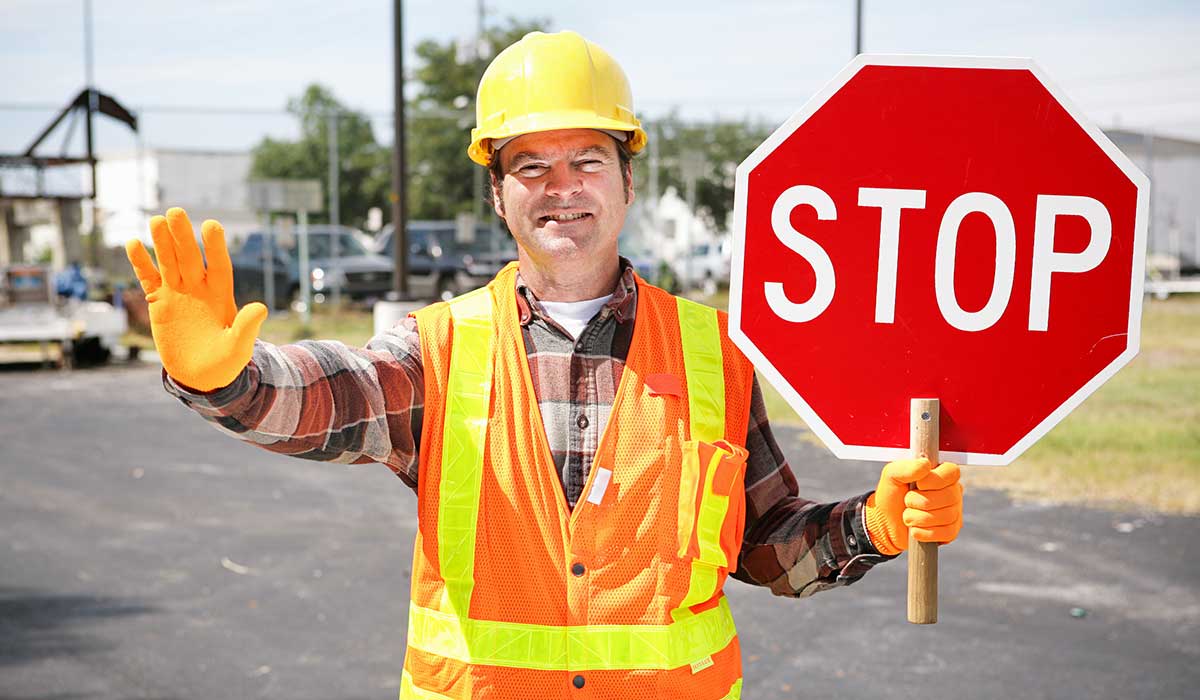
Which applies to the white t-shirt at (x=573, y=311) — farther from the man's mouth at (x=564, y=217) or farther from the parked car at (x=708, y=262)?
the parked car at (x=708, y=262)

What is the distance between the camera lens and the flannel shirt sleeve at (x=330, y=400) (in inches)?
82.8

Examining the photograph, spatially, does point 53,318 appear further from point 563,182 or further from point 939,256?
point 939,256

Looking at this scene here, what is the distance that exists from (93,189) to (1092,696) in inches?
912

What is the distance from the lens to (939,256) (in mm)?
2045

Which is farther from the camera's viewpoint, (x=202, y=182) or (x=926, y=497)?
(x=202, y=182)

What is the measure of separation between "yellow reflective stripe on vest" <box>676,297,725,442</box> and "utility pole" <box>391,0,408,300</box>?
14.0 meters

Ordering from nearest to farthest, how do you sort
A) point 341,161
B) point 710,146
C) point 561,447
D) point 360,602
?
point 561,447
point 360,602
point 710,146
point 341,161

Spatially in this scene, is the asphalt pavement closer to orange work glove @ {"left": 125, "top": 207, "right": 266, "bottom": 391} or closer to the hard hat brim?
the hard hat brim

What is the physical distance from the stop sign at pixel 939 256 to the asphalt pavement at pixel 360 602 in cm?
350

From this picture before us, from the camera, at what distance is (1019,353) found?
2041mm

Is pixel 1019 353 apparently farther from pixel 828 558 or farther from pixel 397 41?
pixel 397 41

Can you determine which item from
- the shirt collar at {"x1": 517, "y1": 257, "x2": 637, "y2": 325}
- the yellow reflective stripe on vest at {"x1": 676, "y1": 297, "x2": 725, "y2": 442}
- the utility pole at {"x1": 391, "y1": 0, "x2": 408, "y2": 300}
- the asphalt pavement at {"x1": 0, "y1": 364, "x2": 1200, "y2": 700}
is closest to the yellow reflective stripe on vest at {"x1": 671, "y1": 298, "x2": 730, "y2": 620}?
the yellow reflective stripe on vest at {"x1": 676, "y1": 297, "x2": 725, "y2": 442}

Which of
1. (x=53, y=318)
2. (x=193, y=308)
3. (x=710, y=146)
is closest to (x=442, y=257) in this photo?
(x=53, y=318)

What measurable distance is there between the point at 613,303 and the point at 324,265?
23.1 meters
